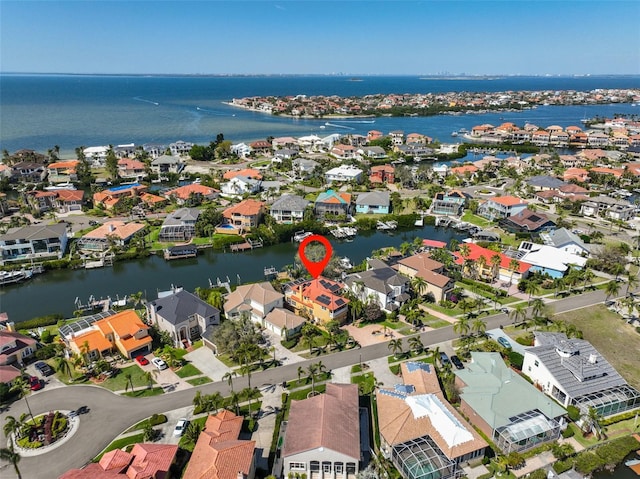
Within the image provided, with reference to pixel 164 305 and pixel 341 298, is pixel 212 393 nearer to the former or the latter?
pixel 164 305

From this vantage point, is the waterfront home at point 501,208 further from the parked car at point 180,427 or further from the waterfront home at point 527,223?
the parked car at point 180,427

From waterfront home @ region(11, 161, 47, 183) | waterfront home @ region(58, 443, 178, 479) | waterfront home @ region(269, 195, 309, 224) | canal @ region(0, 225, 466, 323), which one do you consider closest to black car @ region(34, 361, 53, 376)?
canal @ region(0, 225, 466, 323)

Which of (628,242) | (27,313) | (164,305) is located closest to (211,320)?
(164,305)

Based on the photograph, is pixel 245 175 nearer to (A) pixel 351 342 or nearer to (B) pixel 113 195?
(B) pixel 113 195

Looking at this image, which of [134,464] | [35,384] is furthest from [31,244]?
[134,464]

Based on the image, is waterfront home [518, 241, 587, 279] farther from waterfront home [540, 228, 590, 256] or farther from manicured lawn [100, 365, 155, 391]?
manicured lawn [100, 365, 155, 391]
